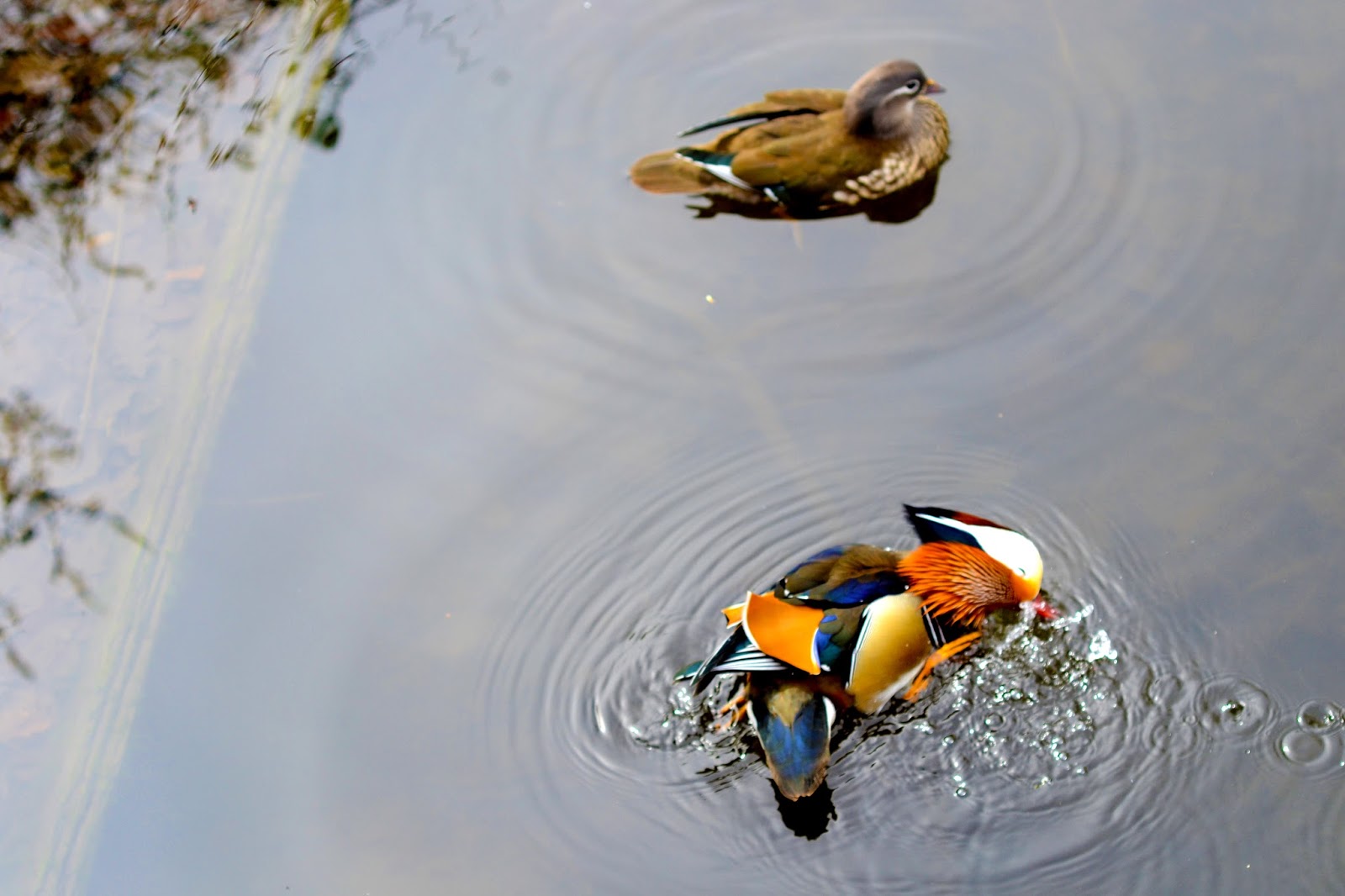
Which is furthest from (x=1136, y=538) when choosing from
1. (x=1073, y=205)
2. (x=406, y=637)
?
(x=406, y=637)

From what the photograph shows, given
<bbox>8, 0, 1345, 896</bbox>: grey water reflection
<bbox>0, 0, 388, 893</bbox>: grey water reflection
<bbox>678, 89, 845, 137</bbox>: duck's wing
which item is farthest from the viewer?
<bbox>678, 89, 845, 137</bbox>: duck's wing

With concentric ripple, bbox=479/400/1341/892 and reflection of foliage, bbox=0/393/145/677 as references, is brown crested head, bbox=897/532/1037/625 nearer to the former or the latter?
concentric ripple, bbox=479/400/1341/892

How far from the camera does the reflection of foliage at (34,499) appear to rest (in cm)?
400

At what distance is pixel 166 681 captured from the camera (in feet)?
12.4

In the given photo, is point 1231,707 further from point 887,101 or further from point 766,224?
point 887,101

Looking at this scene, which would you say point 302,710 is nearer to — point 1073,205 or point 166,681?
point 166,681

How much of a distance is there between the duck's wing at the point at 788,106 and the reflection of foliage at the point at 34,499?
2.48 m

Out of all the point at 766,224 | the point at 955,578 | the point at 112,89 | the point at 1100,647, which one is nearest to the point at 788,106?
the point at 766,224

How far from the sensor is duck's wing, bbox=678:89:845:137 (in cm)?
457

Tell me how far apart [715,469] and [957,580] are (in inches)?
32.4

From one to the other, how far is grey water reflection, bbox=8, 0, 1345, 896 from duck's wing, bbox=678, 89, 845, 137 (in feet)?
0.90

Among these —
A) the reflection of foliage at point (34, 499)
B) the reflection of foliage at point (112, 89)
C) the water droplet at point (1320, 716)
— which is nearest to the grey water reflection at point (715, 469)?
the water droplet at point (1320, 716)

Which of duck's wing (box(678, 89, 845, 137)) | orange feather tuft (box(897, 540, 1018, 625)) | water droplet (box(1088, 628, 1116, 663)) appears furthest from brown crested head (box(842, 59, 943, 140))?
water droplet (box(1088, 628, 1116, 663))

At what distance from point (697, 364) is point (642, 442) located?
328mm
